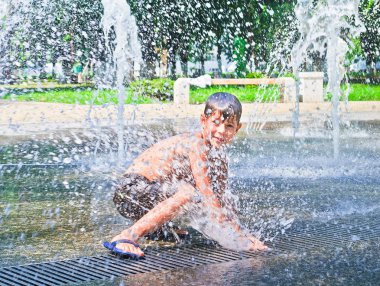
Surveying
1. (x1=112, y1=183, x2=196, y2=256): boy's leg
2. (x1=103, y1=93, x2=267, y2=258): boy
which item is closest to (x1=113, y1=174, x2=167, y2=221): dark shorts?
(x1=103, y1=93, x2=267, y2=258): boy

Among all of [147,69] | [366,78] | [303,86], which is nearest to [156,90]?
[303,86]

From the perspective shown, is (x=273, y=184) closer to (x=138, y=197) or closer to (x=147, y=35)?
(x=138, y=197)

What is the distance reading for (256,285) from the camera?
3.39 metres

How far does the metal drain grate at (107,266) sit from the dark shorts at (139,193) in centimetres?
29

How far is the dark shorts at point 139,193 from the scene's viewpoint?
428 centimetres

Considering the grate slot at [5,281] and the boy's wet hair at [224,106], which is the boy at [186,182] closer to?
the boy's wet hair at [224,106]

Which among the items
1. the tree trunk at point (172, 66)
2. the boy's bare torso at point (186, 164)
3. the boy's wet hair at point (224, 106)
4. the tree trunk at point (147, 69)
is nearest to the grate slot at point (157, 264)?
the boy's bare torso at point (186, 164)

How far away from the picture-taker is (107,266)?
379 cm

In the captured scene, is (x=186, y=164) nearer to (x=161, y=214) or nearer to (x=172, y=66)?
(x=161, y=214)

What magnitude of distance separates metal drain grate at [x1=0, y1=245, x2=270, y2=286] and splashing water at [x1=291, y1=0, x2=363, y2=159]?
5157 mm

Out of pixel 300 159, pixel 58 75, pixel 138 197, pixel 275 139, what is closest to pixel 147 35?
pixel 58 75

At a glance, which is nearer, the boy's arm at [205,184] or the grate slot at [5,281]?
the grate slot at [5,281]

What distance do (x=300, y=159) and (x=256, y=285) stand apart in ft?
17.7

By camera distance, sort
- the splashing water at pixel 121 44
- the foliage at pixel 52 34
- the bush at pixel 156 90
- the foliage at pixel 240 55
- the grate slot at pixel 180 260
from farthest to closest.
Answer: the foliage at pixel 240 55, the foliage at pixel 52 34, the bush at pixel 156 90, the splashing water at pixel 121 44, the grate slot at pixel 180 260
